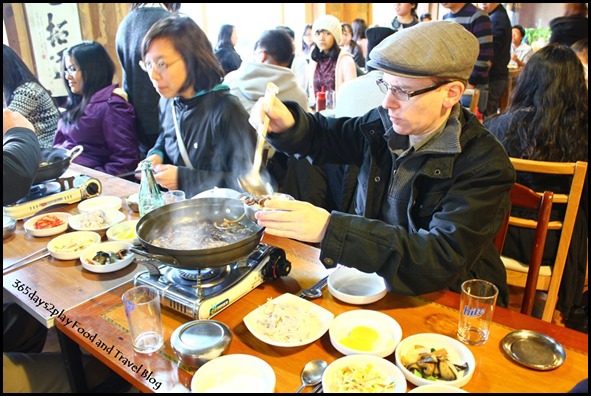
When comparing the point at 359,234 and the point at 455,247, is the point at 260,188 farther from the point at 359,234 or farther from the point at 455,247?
the point at 455,247

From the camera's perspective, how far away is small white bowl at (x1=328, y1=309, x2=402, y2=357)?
1.11 m

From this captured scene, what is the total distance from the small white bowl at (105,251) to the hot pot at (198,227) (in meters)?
0.22

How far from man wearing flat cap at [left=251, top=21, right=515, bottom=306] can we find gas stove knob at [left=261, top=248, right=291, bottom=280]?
0.14 meters

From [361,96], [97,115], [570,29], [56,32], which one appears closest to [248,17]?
[56,32]

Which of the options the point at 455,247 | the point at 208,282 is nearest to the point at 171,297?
the point at 208,282

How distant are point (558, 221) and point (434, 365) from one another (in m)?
1.25

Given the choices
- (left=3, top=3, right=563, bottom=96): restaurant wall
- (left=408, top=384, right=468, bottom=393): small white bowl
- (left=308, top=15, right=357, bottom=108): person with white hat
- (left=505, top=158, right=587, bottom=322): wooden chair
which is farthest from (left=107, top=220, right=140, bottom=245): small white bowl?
(left=3, top=3, right=563, bottom=96): restaurant wall

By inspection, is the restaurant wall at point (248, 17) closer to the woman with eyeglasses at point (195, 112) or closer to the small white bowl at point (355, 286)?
the woman with eyeglasses at point (195, 112)

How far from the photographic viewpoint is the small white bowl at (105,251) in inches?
59.8

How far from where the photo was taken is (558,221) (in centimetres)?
192

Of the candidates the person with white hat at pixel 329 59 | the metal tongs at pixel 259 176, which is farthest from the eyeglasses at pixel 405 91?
the person with white hat at pixel 329 59

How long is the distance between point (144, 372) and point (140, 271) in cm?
55

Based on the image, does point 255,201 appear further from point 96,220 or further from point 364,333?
point 96,220

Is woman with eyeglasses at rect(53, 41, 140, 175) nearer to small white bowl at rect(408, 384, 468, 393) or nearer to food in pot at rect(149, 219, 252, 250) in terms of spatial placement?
food in pot at rect(149, 219, 252, 250)
